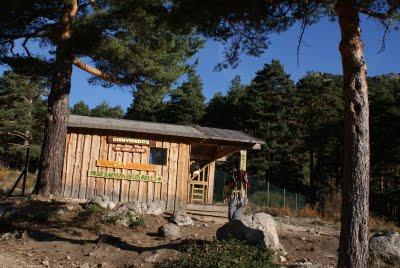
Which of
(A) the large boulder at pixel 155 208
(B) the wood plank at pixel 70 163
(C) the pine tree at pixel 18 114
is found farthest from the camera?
(C) the pine tree at pixel 18 114

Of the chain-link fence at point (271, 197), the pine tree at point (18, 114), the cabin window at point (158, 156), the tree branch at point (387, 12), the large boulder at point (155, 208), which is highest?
the pine tree at point (18, 114)

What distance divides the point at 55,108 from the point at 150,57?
11.8 feet

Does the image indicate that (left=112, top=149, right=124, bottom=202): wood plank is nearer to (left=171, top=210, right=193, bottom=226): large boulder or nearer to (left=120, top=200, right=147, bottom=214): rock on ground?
(left=120, top=200, right=147, bottom=214): rock on ground

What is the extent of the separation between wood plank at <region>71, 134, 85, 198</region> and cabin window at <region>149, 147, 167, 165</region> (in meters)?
2.28

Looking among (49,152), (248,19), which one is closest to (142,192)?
(49,152)

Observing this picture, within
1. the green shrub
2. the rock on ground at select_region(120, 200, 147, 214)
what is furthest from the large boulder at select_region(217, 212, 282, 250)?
the rock on ground at select_region(120, 200, 147, 214)

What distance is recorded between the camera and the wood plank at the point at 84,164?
52.0ft

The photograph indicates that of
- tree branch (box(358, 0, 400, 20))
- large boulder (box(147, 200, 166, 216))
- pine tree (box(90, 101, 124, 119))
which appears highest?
pine tree (box(90, 101, 124, 119))

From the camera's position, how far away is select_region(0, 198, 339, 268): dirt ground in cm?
923

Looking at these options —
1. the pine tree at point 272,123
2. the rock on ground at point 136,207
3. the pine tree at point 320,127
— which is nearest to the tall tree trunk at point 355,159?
the rock on ground at point 136,207

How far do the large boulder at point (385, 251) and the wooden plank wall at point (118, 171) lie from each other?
7.64 meters

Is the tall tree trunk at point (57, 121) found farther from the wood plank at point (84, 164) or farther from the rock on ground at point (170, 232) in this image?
the rock on ground at point (170, 232)

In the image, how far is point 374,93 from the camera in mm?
35219

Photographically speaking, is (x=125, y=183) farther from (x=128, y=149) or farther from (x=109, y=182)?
(x=128, y=149)
